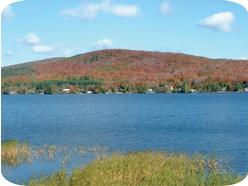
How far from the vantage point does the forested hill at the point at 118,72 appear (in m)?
19.7

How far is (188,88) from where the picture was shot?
41.4m

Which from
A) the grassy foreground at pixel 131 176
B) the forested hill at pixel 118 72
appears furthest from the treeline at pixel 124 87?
the grassy foreground at pixel 131 176

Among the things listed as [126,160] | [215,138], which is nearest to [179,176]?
[126,160]

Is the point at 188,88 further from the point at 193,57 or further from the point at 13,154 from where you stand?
the point at 13,154

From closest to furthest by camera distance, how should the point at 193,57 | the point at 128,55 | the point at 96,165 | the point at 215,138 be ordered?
the point at 96,165 → the point at 215,138 → the point at 128,55 → the point at 193,57

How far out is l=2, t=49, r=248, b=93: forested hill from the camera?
19.7 meters

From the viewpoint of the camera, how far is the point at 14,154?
906cm

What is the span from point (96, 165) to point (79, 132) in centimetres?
911

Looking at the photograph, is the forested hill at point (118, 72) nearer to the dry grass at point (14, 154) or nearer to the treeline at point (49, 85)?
the treeline at point (49, 85)

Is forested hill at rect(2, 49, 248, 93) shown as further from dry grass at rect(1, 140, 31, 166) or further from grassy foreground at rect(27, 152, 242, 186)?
grassy foreground at rect(27, 152, 242, 186)

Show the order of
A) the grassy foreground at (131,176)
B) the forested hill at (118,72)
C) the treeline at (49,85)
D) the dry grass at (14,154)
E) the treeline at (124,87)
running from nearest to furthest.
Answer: the grassy foreground at (131,176)
the dry grass at (14,154)
the forested hill at (118,72)
the treeline at (49,85)
the treeline at (124,87)

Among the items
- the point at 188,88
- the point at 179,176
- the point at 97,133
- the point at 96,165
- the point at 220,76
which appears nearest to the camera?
the point at 179,176

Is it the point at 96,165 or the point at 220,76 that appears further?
the point at 220,76

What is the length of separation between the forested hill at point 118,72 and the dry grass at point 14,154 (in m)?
3.68
